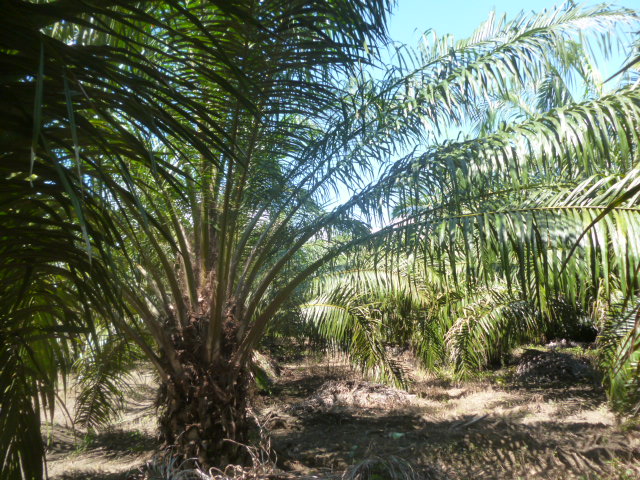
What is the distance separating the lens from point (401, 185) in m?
4.26

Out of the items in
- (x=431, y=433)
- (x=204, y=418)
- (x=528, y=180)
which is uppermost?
(x=528, y=180)

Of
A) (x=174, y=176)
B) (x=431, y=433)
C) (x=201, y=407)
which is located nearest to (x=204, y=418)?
(x=201, y=407)

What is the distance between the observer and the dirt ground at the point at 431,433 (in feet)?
16.5

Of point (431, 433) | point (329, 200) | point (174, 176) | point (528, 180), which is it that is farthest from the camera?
point (431, 433)

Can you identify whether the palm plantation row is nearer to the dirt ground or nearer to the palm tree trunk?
the palm tree trunk

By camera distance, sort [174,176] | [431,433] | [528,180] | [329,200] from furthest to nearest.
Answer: [431,433] → [329,200] → [528,180] → [174,176]

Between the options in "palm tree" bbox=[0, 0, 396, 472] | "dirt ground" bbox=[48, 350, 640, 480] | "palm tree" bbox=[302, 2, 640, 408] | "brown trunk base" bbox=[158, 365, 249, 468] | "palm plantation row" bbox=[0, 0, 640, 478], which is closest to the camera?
"palm tree" bbox=[0, 0, 396, 472]

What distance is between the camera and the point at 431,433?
255 inches

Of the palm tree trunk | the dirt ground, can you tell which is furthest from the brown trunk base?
Result: the dirt ground

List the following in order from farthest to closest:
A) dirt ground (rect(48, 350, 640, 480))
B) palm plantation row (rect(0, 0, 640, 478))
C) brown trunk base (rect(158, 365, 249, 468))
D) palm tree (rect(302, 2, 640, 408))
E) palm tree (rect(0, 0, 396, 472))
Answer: dirt ground (rect(48, 350, 640, 480))
brown trunk base (rect(158, 365, 249, 468))
palm tree (rect(302, 2, 640, 408))
palm plantation row (rect(0, 0, 640, 478))
palm tree (rect(0, 0, 396, 472))

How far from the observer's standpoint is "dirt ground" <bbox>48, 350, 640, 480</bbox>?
503cm

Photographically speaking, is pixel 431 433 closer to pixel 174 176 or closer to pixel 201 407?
pixel 201 407

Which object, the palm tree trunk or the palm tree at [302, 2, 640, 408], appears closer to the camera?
the palm tree at [302, 2, 640, 408]

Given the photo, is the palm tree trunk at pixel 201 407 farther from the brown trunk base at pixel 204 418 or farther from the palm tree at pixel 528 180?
the palm tree at pixel 528 180
